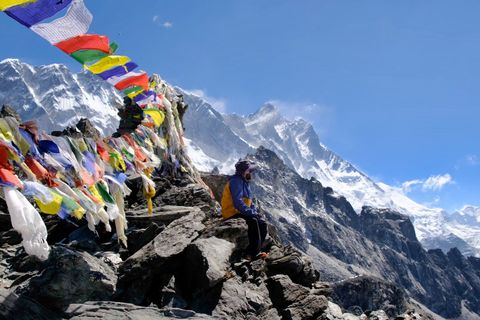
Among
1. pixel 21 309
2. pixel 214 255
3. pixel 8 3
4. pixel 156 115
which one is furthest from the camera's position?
pixel 156 115

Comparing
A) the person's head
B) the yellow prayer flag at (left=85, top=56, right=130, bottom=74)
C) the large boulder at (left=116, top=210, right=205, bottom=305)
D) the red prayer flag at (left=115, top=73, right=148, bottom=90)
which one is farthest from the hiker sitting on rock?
the red prayer flag at (left=115, top=73, right=148, bottom=90)

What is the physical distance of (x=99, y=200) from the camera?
33.7 feet

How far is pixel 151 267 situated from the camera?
11250 millimetres

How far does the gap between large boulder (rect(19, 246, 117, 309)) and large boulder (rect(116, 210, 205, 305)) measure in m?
1.46

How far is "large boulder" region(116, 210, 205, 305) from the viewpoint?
10906 millimetres

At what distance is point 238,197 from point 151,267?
3.28m

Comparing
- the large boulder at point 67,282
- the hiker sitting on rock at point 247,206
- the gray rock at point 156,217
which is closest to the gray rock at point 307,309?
the hiker sitting on rock at point 247,206

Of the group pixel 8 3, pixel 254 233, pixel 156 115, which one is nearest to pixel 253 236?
pixel 254 233

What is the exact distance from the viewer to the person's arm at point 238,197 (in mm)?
13383

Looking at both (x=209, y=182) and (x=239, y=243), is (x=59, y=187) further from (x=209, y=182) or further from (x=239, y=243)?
(x=209, y=182)

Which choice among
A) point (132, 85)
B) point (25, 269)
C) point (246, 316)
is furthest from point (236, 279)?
point (132, 85)

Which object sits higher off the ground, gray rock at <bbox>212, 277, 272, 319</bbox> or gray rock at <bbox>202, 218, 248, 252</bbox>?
gray rock at <bbox>202, 218, 248, 252</bbox>

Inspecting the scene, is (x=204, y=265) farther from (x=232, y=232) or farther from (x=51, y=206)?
(x=51, y=206)

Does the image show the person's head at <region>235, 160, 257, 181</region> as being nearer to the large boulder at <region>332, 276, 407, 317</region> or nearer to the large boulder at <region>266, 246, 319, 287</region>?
the large boulder at <region>266, 246, 319, 287</region>
